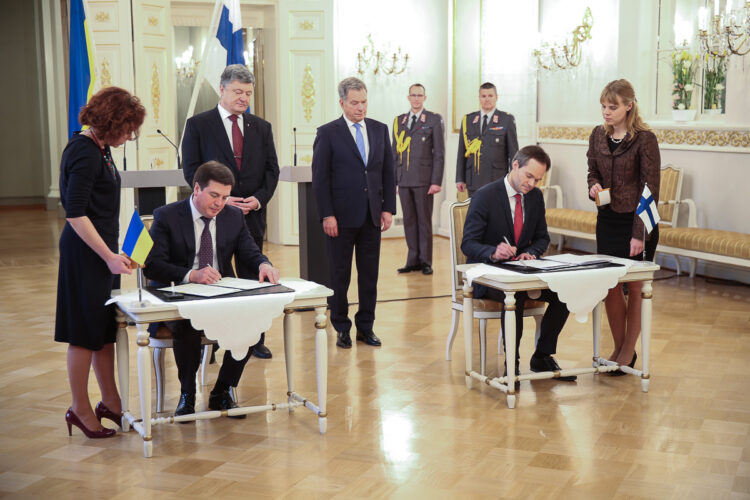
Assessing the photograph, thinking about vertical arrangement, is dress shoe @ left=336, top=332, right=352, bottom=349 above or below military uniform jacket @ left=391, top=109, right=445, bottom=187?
below

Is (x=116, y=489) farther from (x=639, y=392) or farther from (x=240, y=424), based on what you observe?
(x=639, y=392)

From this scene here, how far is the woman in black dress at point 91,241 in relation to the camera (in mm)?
3650

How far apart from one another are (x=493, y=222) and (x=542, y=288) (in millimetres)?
484

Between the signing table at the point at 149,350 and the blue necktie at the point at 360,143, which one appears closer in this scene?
the signing table at the point at 149,350

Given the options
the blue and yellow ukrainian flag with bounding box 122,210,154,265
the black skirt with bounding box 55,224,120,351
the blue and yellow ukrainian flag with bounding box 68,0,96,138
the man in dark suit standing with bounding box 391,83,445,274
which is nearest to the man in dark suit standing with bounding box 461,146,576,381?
the blue and yellow ukrainian flag with bounding box 122,210,154,265

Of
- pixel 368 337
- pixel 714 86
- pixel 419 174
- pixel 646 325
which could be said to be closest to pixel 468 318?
pixel 646 325

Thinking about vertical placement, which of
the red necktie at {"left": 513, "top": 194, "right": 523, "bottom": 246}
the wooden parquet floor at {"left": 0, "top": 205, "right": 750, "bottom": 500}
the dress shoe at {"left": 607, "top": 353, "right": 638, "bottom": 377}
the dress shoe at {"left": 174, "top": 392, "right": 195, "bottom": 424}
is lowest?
the wooden parquet floor at {"left": 0, "top": 205, "right": 750, "bottom": 500}

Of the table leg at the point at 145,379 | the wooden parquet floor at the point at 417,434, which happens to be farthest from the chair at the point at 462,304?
the table leg at the point at 145,379

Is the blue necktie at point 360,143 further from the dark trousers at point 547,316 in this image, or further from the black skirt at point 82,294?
the black skirt at point 82,294

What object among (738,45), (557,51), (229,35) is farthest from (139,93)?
(738,45)

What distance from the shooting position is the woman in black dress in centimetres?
365

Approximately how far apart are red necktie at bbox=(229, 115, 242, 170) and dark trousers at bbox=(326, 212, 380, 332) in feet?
2.45

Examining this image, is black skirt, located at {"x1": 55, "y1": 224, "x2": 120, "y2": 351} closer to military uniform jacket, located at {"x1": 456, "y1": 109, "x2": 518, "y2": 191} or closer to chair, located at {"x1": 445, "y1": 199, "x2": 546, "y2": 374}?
chair, located at {"x1": 445, "y1": 199, "x2": 546, "y2": 374}

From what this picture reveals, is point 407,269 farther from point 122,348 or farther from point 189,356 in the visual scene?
point 122,348
